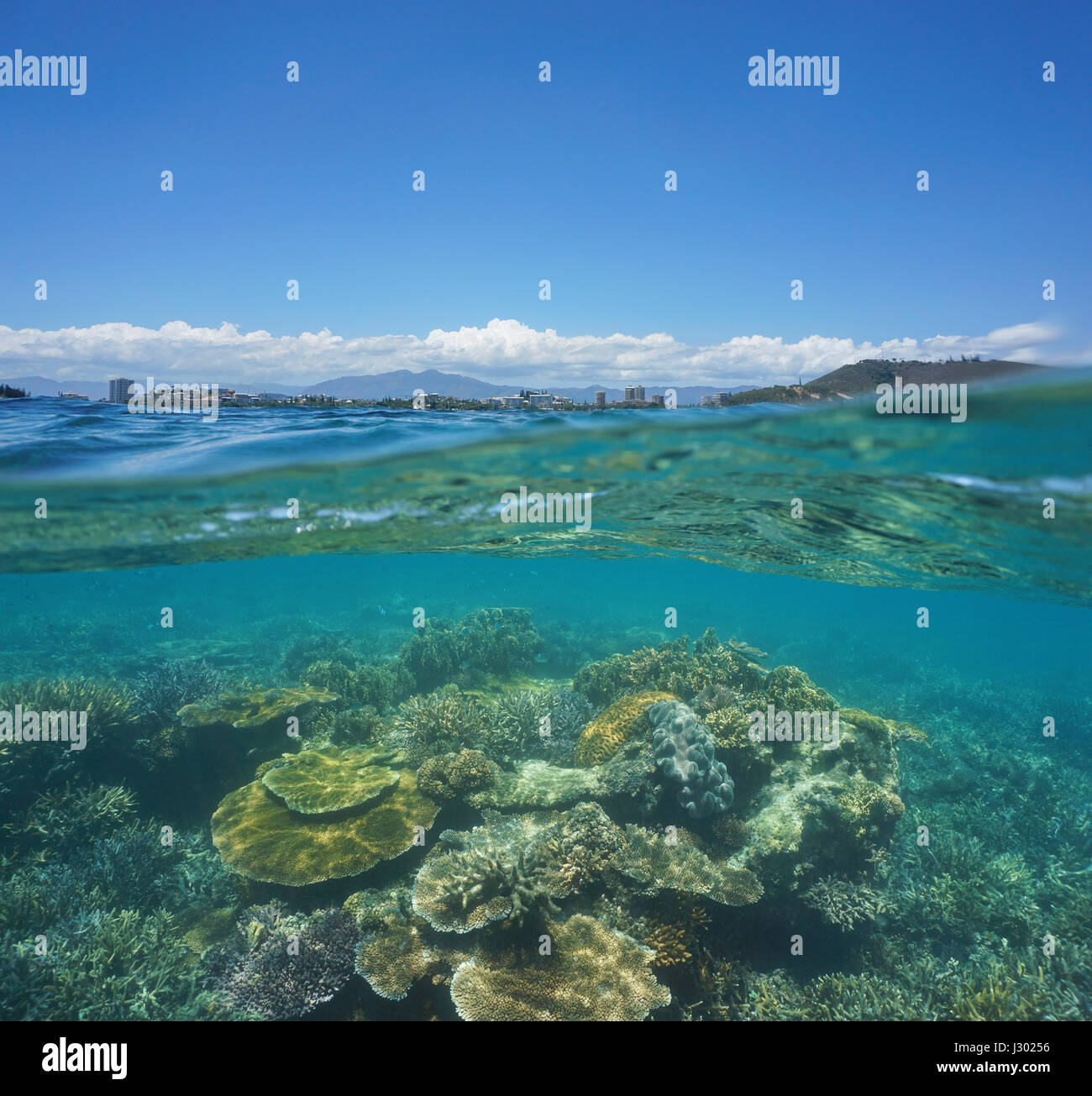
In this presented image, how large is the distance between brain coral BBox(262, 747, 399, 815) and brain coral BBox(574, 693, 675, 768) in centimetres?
365

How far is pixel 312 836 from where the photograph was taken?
8836 mm

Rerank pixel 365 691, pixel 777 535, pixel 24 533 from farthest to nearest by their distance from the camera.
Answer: pixel 365 691 < pixel 777 535 < pixel 24 533

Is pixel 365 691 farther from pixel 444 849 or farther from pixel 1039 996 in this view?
pixel 1039 996

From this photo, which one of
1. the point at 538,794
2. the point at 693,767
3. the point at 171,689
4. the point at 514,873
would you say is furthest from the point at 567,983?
the point at 171,689

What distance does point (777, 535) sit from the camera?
15.1 m

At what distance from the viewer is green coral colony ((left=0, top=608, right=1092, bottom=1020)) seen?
23.8 ft

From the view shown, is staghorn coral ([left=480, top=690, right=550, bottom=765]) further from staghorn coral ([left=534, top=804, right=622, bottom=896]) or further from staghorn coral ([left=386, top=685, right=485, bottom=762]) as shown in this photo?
staghorn coral ([left=534, top=804, right=622, bottom=896])

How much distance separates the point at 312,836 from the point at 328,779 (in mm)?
1054

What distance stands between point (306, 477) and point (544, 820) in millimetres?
7155

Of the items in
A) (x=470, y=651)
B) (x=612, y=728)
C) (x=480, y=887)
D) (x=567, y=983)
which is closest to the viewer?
(x=567, y=983)

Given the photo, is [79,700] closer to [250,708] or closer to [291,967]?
[250,708]

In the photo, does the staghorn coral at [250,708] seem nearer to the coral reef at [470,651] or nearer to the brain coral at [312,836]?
the brain coral at [312,836]

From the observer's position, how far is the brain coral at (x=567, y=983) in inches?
255

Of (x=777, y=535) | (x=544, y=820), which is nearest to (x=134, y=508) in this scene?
(x=544, y=820)
